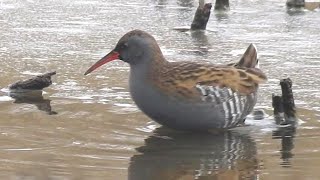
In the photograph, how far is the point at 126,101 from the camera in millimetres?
8789

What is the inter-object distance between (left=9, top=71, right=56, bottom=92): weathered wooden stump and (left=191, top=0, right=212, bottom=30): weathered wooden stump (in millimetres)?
4069

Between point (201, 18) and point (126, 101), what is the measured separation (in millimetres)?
4327

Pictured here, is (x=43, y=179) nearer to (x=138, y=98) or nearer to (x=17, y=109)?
(x=138, y=98)

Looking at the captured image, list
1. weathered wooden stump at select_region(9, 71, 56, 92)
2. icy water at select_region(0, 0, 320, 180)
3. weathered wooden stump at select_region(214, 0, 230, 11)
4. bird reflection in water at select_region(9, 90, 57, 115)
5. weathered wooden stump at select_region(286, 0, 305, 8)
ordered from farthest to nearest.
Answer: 1. weathered wooden stump at select_region(286, 0, 305, 8)
2. weathered wooden stump at select_region(214, 0, 230, 11)
3. weathered wooden stump at select_region(9, 71, 56, 92)
4. bird reflection in water at select_region(9, 90, 57, 115)
5. icy water at select_region(0, 0, 320, 180)

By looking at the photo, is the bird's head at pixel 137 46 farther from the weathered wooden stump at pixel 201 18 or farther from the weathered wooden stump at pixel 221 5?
the weathered wooden stump at pixel 221 5

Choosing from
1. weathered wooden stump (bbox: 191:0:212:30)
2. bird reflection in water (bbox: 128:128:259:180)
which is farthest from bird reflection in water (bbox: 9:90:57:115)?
weathered wooden stump (bbox: 191:0:212:30)

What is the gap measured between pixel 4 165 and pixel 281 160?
1.93 meters

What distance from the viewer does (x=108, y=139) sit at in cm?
743

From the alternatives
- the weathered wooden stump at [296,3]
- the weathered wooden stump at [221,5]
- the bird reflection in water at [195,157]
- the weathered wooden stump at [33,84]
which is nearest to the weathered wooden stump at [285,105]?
the bird reflection in water at [195,157]

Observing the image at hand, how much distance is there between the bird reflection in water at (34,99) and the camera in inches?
337

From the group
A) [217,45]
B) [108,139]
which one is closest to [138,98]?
[108,139]

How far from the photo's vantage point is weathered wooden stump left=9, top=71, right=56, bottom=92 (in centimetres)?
909

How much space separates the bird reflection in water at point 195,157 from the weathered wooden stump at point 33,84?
1.64 meters

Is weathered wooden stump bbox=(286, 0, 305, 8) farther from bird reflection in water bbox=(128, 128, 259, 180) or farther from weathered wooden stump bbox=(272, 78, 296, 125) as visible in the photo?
bird reflection in water bbox=(128, 128, 259, 180)
